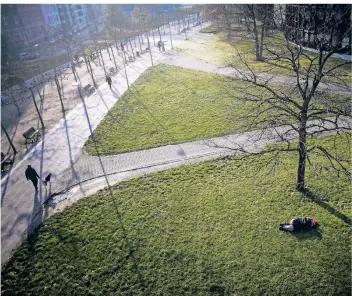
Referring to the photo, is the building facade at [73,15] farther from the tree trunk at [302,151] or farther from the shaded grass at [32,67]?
the tree trunk at [302,151]

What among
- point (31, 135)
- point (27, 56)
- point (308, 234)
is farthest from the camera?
point (27, 56)

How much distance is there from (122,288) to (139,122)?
1134 cm

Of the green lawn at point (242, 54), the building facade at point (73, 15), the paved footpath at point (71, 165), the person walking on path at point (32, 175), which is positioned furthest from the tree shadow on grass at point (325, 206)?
the building facade at point (73, 15)

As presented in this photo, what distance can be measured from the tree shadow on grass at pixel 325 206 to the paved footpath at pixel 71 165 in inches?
140

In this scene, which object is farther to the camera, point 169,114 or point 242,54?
point 242,54

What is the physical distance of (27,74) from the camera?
36.0m

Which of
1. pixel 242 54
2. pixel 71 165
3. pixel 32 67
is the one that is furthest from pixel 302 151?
pixel 32 67

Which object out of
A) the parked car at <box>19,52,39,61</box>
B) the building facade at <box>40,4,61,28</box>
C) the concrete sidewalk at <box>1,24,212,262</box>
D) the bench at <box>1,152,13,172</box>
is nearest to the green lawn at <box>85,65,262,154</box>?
the concrete sidewalk at <box>1,24,212,262</box>

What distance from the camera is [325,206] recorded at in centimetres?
1101

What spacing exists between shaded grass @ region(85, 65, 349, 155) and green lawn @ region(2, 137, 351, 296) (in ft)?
12.6

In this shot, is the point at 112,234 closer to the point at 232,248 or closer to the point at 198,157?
the point at 232,248

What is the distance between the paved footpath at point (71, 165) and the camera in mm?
12266

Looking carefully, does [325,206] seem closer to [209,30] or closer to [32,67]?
[32,67]

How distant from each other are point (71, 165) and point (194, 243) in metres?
8.08
